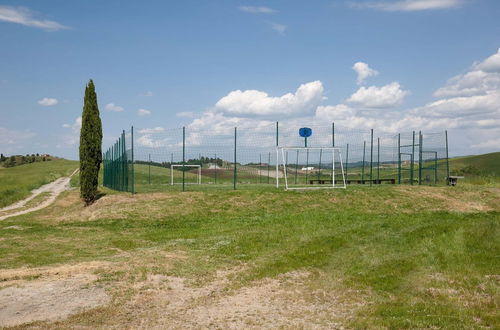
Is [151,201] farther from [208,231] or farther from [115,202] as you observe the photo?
[208,231]

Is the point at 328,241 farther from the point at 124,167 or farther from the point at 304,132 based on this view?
the point at 124,167

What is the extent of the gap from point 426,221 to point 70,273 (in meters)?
10.9

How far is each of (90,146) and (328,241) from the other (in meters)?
13.5

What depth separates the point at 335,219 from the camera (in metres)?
15.9

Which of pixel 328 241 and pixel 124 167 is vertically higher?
pixel 124 167

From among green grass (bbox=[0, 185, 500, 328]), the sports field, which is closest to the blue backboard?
green grass (bbox=[0, 185, 500, 328])

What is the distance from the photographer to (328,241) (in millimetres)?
12086

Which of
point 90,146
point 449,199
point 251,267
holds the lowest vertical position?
point 251,267

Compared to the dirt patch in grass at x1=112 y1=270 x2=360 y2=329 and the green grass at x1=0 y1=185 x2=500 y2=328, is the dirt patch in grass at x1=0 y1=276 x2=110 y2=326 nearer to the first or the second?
the dirt patch in grass at x1=112 y1=270 x2=360 y2=329

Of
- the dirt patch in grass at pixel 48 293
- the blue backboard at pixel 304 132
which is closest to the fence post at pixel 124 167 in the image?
the blue backboard at pixel 304 132

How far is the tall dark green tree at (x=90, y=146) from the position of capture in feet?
69.9

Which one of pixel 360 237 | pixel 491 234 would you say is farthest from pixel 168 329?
pixel 491 234

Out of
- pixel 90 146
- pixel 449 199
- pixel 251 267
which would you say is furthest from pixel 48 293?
pixel 449 199

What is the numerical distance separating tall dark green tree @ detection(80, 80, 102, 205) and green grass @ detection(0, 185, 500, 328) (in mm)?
1599
